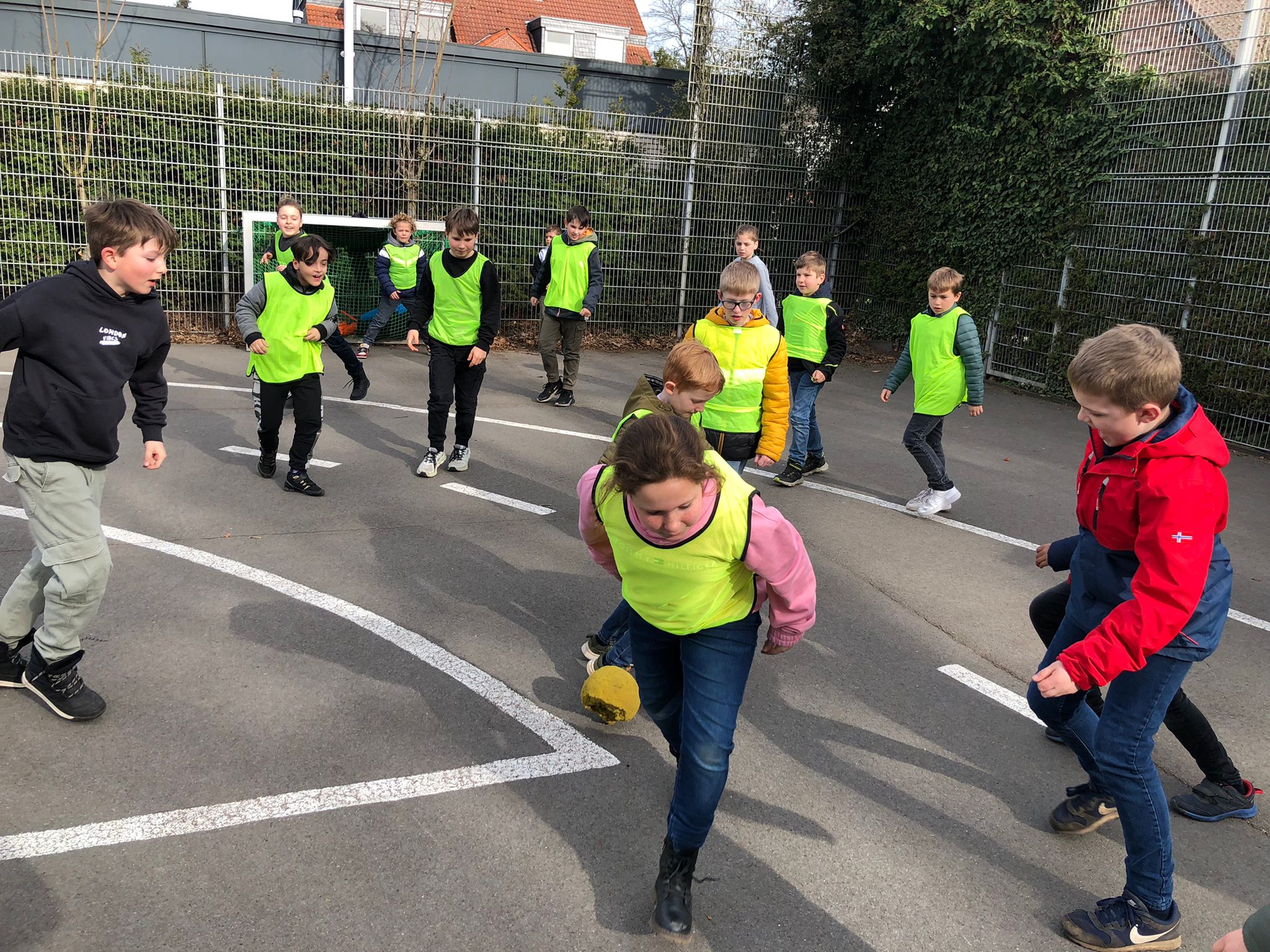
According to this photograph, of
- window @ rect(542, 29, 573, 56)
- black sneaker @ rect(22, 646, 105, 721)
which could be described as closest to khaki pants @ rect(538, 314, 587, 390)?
black sneaker @ rect(22, 646, 105, 721)

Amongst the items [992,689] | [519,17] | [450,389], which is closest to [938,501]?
[992,689]

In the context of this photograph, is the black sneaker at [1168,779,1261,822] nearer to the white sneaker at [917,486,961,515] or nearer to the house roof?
the white sneaker at [917,486,961,515]

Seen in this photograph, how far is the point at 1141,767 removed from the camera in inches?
115

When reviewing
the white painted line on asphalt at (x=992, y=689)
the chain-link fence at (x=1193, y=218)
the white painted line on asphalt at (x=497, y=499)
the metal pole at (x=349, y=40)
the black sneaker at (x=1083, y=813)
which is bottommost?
the white painted line on asphalt at (x=992, y=689)

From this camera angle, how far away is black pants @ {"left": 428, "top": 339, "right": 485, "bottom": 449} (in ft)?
25.0

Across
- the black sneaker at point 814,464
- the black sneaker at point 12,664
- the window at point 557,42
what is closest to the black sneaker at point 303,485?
the black sneaker at point 12,664

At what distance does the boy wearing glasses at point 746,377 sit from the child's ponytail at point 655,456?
115 inches

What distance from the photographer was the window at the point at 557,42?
42656 millimetres

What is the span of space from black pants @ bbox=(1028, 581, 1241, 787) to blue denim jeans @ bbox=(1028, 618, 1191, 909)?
599 mm

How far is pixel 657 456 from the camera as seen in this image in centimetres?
249

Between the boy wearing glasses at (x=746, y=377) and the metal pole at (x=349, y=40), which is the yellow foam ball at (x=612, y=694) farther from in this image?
the metal pole at (x=349, y=40)

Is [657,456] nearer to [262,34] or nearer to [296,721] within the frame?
[296,721]

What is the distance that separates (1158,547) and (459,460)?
5.81m

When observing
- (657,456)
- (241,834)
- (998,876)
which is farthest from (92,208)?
(998,876)
